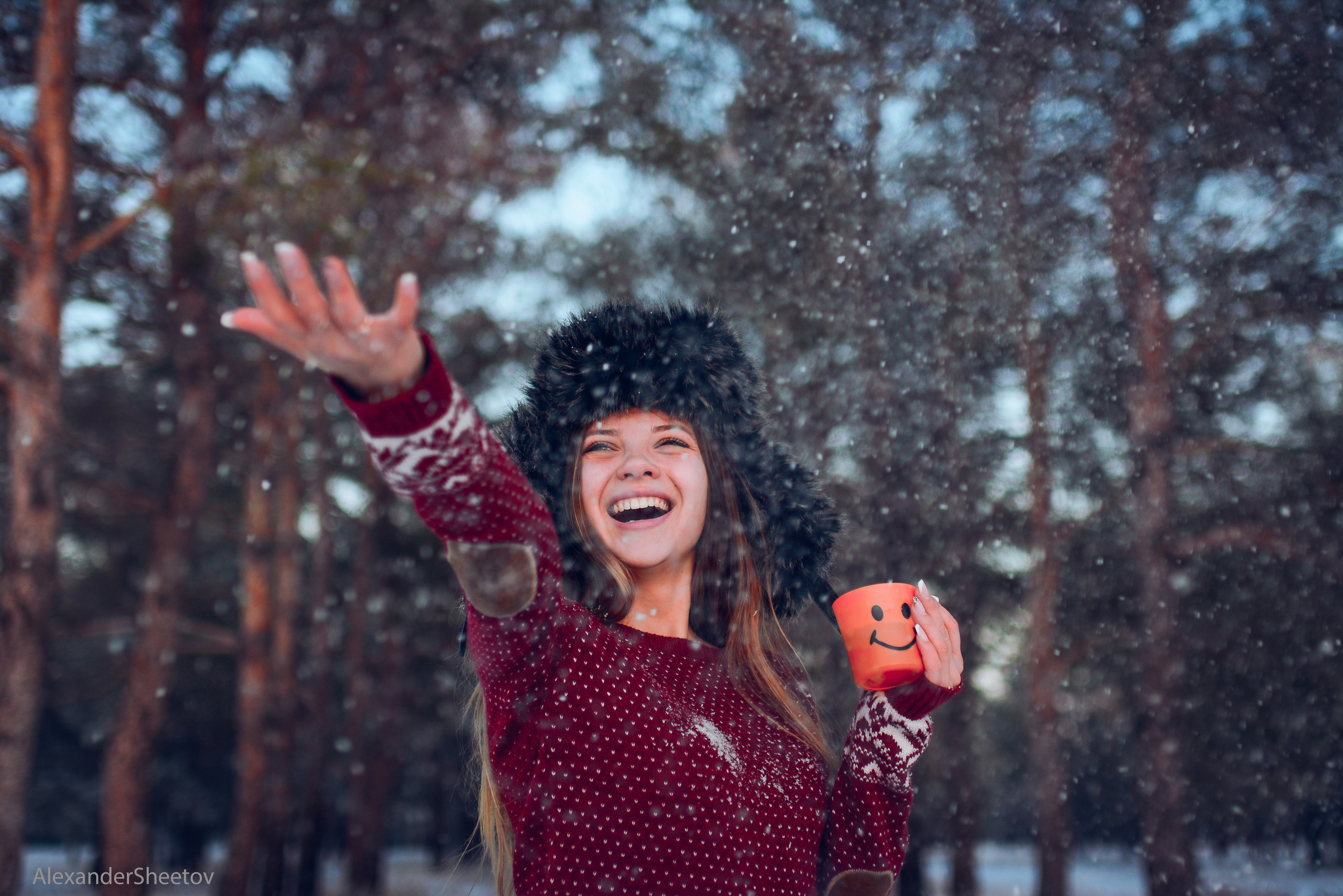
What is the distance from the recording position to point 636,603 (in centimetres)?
182

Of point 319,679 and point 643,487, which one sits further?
point 319,679

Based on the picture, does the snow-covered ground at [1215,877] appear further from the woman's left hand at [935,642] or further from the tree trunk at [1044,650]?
the woman's left hand at [935,642]

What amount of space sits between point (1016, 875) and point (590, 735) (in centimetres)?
2655

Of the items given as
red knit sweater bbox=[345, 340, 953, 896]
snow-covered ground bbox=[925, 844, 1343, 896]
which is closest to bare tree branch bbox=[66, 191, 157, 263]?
red knit sweater bbox=[345, 340, 953, 896]

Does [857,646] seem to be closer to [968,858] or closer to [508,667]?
[508,667]

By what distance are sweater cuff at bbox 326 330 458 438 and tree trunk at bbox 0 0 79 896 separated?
6918mm

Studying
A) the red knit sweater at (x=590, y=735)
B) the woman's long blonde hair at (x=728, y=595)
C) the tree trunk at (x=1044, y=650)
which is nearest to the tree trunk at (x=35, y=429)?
the woman's long blonde hair at (x=728, y=595)

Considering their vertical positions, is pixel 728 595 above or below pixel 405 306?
below

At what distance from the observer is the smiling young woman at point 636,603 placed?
1040mm

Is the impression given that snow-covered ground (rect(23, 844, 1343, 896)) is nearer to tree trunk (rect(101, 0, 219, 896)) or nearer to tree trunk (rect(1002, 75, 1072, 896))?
tree trunk (rect(101, 0, 219, 896))

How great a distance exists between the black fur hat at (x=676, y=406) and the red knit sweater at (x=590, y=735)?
0.42 meters

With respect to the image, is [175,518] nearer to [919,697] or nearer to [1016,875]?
[919,697]

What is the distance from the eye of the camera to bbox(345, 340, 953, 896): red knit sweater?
1064mm

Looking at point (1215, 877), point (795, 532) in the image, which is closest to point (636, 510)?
point (795, 532)
